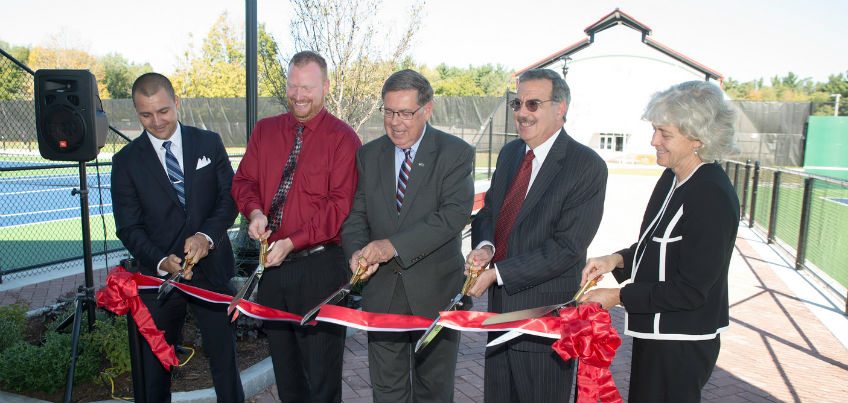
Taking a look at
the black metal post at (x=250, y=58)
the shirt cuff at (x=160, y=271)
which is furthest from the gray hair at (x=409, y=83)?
the black metal post at (x=250, y=58)

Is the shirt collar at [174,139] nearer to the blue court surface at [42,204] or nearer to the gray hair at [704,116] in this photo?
the gray hair at [704,116]

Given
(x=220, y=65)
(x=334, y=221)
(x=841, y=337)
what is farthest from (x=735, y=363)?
(x=220, y=65)

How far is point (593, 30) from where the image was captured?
3125 centimetres

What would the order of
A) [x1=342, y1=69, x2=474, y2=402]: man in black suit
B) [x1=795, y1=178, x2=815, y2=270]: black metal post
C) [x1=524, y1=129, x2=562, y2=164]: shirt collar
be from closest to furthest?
[x1=524, y1=129, x2=562, y2=164]: shirt collar, [x1=342, y1=69, x2=474, y2=402]: man in black suit, [x1=795, y1=178, x2=815, y2=270]: black metal post

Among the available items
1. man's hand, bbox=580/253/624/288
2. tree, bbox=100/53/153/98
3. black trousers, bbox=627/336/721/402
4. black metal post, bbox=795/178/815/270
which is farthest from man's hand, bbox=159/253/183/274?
tree, bbox=100/53/153/98

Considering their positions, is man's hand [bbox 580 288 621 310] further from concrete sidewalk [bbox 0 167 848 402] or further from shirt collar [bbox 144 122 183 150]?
shirt collar [bbox 144 122 183 150]

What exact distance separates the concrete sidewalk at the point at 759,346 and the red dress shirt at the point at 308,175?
63.4 inches

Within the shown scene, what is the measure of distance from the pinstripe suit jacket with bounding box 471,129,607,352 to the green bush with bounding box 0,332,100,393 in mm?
3074

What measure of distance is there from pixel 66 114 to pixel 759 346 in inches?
246

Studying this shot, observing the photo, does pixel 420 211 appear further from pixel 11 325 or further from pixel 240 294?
pixel 11 325

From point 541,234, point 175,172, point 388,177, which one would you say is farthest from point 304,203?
point 541,234

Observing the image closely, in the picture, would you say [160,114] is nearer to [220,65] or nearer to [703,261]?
[703,261]

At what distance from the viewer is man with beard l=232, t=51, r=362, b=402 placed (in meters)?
2.95

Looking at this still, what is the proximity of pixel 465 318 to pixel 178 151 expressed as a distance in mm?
2050
